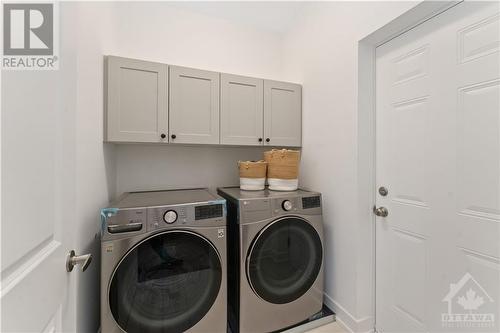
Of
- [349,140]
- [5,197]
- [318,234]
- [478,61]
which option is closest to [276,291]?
[318,234]

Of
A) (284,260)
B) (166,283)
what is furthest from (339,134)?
(166,283)

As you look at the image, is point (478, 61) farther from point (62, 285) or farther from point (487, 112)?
point (62, 285)

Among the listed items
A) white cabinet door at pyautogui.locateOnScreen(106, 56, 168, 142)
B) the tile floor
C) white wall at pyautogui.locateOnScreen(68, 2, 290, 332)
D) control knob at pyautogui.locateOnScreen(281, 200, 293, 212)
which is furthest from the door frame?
white cabinet door at pyautogui.locateOnScreen(106, 56, 168, 142)

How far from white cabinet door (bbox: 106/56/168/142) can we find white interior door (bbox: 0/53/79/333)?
0.88m

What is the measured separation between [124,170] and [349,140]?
1.94 m

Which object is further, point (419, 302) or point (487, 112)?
point (419, 302)

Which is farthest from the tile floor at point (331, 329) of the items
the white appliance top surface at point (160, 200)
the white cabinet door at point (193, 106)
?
the white cabinet door at point (193, 106)

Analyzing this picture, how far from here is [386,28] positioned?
1.34 metres

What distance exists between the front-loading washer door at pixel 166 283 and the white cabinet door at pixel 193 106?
0.84m

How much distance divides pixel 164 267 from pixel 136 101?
1.21 metres

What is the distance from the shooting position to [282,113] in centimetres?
Result: 208

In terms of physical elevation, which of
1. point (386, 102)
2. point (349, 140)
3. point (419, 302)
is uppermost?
point (386, 102)

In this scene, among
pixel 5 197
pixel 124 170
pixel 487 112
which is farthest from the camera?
pixel 124 170

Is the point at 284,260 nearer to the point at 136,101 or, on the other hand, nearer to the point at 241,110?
the point at 241,110
